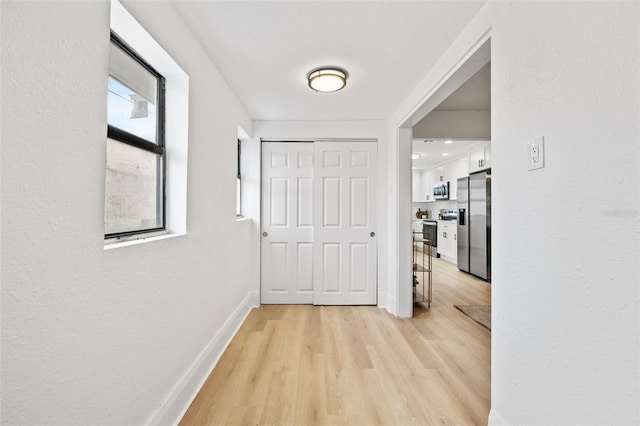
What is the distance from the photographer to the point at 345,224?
3434 millimetres

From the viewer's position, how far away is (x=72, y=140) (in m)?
0.87

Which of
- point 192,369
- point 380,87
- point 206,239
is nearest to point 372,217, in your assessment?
point 380,87

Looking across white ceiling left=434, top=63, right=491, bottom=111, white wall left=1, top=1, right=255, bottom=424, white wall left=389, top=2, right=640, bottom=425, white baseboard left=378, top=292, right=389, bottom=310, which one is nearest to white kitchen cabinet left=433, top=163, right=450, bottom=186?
white ceiling left=434, top=63, right=491, bottom=111

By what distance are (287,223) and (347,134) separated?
1.36 metres

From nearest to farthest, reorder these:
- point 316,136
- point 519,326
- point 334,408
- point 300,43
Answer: point 519,326 < point 334,408 < point 300,43 < point 316,136

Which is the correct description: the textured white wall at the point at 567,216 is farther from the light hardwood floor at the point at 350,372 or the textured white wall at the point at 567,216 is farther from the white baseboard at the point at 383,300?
the white baseboard at the point at 383,300

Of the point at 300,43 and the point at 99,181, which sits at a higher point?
the point at 300,43

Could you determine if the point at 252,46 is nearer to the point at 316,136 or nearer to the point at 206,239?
the point at 206,239

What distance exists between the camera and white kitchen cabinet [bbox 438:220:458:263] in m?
5.87

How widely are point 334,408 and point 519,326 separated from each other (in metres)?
1.12

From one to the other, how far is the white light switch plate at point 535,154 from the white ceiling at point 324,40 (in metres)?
0.90

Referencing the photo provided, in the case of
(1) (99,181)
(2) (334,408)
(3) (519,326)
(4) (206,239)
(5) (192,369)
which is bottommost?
(2) (334,408)

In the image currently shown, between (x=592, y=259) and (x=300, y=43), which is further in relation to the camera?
(x=300, y=43)

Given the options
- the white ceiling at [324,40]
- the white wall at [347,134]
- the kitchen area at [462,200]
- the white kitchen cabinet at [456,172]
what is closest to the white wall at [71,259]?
the white ceiling at [324,40]
